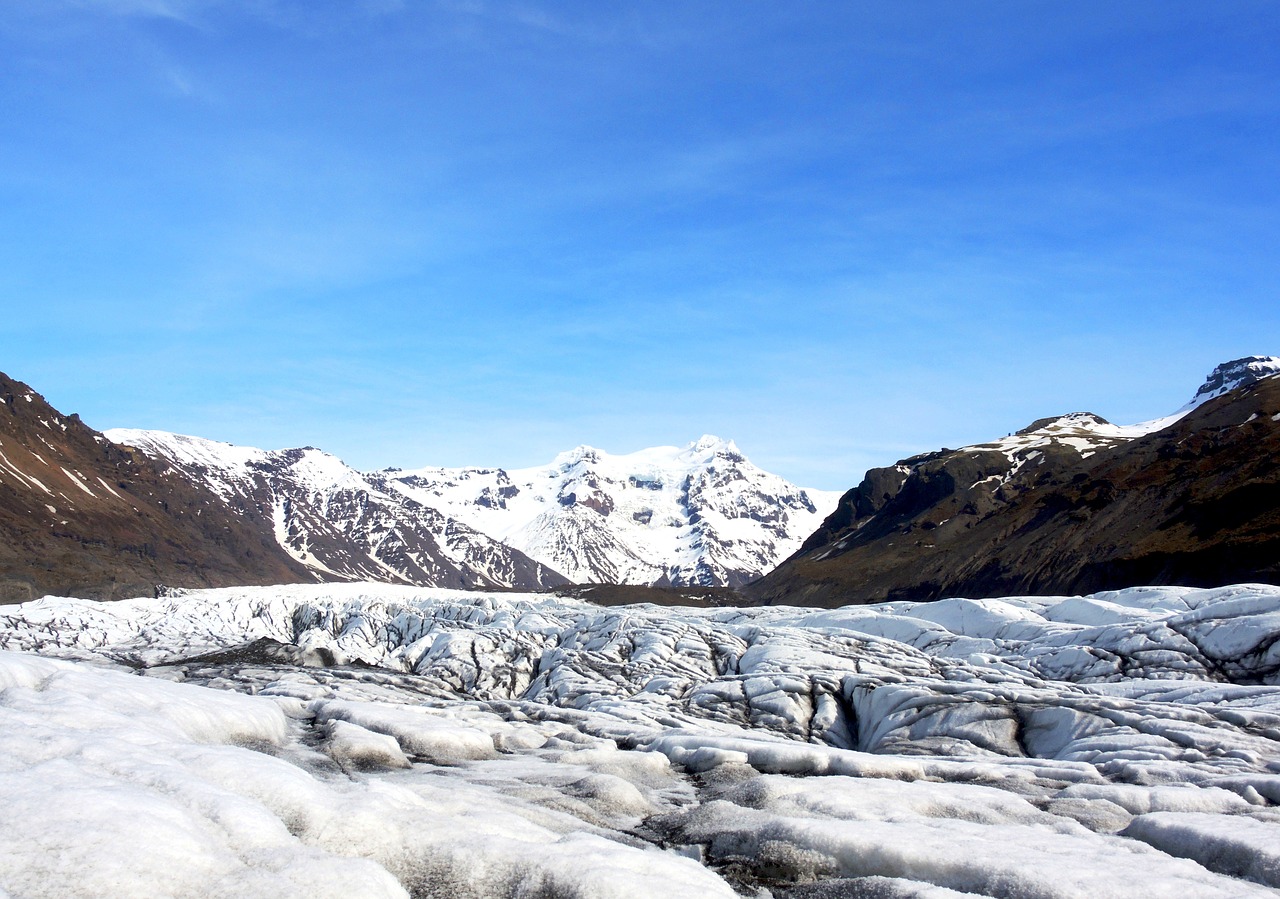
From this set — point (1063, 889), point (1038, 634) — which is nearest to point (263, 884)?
point (1063, 889)

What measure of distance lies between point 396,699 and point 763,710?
21.5 meters

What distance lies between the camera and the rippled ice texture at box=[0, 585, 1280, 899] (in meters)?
12.9

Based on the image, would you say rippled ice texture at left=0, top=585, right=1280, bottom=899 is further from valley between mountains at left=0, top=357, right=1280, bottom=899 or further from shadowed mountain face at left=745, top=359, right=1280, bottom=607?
shadowed mountain face at left=745, top=359, right=1280, bottom=607

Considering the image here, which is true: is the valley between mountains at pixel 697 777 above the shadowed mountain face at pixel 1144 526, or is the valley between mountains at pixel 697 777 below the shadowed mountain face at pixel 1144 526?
below

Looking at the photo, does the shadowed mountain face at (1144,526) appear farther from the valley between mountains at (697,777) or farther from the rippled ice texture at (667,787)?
the rippled ice texture at (667,787)

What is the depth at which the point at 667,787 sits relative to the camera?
77.8ft

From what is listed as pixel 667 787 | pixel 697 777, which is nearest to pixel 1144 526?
pixel 697 777

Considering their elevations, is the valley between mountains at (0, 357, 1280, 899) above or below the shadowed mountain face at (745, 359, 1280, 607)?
below

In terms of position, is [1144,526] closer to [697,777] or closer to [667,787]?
[697,777]

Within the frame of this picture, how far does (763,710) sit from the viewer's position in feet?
178

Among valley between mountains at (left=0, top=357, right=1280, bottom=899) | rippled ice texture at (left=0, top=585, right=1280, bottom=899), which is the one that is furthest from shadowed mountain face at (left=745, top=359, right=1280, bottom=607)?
rippled ice texture at (left=0, top=585, right=1280, bottom=899)

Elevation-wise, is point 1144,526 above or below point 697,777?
above

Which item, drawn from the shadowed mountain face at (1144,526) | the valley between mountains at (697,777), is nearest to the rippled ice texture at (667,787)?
the valley between mountains at (697,777)

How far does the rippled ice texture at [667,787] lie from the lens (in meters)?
12.9
